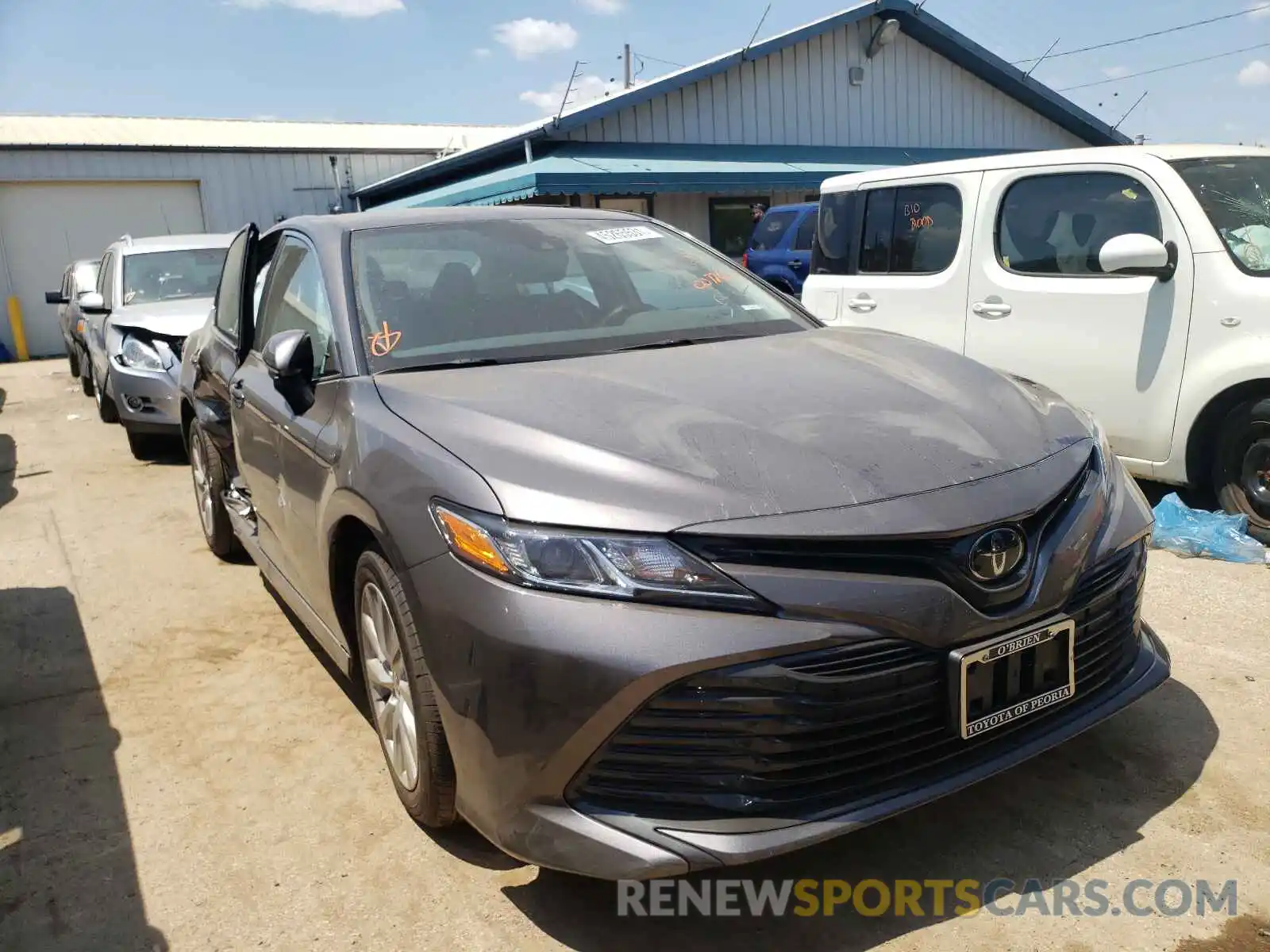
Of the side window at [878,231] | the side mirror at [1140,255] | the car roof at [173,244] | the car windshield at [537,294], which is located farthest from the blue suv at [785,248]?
the car windshield at [537,294]

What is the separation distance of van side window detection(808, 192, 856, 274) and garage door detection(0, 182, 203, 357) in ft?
56.2

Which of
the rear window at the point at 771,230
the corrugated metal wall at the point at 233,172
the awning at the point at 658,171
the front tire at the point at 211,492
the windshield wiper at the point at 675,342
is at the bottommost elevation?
the front tire at the point at 211,492

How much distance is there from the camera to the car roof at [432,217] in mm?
3449

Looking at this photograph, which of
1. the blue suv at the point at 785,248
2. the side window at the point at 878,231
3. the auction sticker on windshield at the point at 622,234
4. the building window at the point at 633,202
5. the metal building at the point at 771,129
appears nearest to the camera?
the auction sticker on windshield at the point at 622,234

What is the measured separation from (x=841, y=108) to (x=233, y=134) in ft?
47.6

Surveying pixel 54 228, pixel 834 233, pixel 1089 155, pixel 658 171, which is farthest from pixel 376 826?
pixel 54 228

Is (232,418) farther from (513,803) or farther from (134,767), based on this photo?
(513,803)

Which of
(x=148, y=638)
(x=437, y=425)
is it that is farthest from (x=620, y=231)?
(x=148, y=638)

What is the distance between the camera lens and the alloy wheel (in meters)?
2.55

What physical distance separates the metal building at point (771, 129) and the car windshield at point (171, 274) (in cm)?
545

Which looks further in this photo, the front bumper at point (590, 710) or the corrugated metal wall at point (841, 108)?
the corrugated metal wall at point (841, 108)

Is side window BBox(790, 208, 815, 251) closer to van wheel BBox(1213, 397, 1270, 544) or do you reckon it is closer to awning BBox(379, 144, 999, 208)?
awning BBox(379, 144, 999, 208)

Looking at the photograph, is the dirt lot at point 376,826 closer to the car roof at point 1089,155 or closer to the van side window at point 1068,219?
the van side window at point 1068,219

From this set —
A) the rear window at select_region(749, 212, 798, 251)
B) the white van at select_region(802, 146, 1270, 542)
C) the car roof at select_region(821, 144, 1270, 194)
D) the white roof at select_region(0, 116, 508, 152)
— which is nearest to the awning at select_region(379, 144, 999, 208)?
the rear window at select_region(749, 212, 798, 251)
